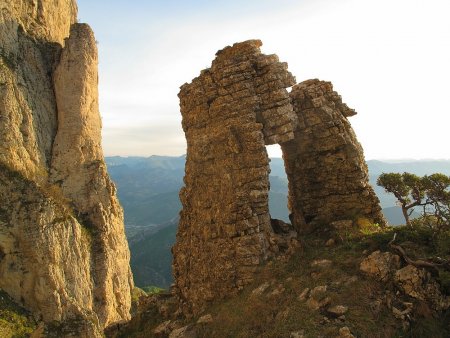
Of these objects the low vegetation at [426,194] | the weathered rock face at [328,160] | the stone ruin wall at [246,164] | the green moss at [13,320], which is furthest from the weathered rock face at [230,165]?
the green moss at [13,320]

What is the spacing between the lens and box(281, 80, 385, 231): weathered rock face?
75.8 ft

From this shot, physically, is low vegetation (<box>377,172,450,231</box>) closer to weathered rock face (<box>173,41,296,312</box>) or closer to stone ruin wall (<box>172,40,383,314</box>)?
stone ruin wall (<box>172,40,383,314</box>)

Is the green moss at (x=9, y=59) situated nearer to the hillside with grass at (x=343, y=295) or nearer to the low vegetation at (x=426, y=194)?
the hillside with grass at (x=343, y=295)

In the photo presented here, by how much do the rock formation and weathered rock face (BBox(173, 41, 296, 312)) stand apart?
75.2ft

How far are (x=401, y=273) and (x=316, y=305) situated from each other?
390 centimetres

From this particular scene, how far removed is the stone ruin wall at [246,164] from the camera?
2105cm

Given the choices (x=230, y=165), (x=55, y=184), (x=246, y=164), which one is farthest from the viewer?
(x=55, y=184)

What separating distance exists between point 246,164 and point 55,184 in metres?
35.1

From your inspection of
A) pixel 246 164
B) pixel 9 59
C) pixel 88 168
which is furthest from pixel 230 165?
pixel 9 59

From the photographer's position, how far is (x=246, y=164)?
21.4 metres

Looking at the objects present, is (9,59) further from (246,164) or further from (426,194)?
(426,194)

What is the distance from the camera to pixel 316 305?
53.2 ft

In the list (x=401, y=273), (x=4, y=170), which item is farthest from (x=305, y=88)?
(x=4, y=170)

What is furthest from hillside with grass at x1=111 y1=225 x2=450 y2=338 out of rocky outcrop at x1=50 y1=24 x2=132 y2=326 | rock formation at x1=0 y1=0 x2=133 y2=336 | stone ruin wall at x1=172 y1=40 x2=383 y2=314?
rocky outcrop at x1=50 y1=24 x2=132 y2=326
